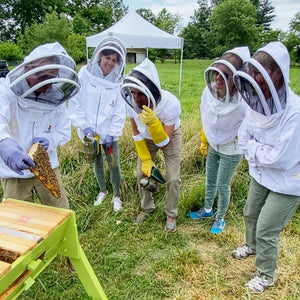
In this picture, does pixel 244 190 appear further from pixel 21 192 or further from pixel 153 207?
pixel 21 192

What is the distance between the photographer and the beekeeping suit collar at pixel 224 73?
2.18 m

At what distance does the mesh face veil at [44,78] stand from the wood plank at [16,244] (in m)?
0.90

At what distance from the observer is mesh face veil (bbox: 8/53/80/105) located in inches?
68.6

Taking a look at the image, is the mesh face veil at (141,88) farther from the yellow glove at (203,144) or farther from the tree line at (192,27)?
the tree line at (192,27)

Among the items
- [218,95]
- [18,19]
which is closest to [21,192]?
[218,95]

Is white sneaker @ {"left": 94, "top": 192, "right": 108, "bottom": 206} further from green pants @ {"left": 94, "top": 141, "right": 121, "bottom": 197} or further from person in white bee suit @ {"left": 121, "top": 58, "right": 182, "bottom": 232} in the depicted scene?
person in white bee suit @ {"left": 121, "top": 58, "right": 182, "bottom": 232}

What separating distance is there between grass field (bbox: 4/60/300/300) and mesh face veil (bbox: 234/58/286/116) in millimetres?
1377

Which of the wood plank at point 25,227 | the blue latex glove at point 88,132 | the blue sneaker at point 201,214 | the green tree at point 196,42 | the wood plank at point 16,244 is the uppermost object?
the wood plank at point 16,244

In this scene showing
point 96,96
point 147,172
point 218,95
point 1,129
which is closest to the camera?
point 1,129

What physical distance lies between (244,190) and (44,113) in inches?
101

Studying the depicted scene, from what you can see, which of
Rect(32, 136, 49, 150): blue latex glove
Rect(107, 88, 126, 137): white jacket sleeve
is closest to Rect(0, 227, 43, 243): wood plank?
Rect(32, 136, 49, 150): blue latex glove

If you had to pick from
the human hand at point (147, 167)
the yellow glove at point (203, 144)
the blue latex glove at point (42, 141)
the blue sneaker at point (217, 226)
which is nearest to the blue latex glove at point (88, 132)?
the human hand at point (147, 167)

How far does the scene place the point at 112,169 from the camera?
10.8ft

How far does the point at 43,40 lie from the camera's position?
19531mm
